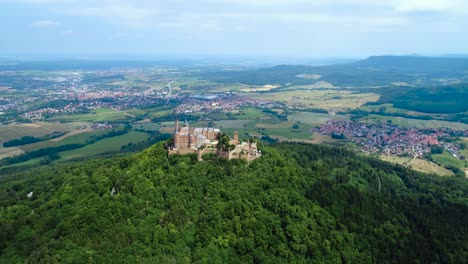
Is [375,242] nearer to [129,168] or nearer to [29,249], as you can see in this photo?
[129,168]

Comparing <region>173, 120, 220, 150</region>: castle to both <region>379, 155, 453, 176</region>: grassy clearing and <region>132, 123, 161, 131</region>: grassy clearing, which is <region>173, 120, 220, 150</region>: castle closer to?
<region>379, 155, 453, 176</region>: grassy clearing

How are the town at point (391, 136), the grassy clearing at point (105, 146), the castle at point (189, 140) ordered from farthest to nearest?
the town at point (391, 136) < the grassy clearing at point (105, 146) < the castle at point (189, 140)

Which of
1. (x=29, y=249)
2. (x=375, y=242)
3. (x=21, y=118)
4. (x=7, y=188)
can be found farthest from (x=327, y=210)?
(x=21, y=118)

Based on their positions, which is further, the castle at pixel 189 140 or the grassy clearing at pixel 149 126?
the grassy clearing at pixel 149 126

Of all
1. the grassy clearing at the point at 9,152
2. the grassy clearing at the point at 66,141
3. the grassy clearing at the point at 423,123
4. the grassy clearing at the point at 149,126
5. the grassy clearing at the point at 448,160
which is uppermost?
the grassy clearing at the point at 66,141

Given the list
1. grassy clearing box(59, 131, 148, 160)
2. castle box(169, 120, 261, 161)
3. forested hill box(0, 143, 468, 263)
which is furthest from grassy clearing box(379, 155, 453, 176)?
grassy clearing box(59, 131, 148, 160)

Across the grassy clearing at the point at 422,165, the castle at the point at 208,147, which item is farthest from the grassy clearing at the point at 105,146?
the grassy clearing at the point at 422,165

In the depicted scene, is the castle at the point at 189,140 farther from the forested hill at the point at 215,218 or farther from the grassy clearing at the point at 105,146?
the grassy clearing at the point at 105,146
